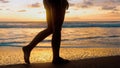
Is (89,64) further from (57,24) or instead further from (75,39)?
(75,39)

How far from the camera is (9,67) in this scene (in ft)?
17.0

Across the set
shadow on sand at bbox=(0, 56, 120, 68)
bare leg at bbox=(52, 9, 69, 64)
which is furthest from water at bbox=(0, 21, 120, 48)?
bare leg at bbox=(52, 9, 69, 64)

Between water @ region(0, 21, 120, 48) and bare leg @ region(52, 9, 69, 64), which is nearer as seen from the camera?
bare leg @ region(52, 9, 69, 64)

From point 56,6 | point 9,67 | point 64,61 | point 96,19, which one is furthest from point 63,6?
point 96,19

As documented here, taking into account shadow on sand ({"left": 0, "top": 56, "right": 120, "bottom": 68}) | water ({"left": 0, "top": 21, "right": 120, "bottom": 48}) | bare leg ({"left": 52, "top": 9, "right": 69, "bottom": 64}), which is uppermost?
bare leg ({"left": 52, "top": 9, "right": 69, "bottom": 64})

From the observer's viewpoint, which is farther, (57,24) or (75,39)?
(75,39)

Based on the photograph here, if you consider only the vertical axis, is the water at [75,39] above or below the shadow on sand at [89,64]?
below

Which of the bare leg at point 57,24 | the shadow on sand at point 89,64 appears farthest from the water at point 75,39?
the bare leg at point 57,24

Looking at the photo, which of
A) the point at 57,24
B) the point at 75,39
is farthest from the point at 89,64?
the point at 75,39

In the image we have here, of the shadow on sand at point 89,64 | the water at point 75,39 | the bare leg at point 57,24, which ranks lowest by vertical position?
the water at point 75,39

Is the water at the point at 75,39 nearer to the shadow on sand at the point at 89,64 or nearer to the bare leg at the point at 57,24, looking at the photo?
the shadow on sand at the point at 89,64

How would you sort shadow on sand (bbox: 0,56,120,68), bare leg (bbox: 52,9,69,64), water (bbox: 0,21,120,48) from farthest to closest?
water (bbox: 0,21,120,48), bare leg (bbox: 52,9,69,64), shadow on sand (bbox: 0,56,120,68)

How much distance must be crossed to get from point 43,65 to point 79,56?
82.6 inches

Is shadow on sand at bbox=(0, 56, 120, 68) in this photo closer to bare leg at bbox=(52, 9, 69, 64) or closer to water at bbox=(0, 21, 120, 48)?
bare leg at bbox=(52, 9, 69, 64)
